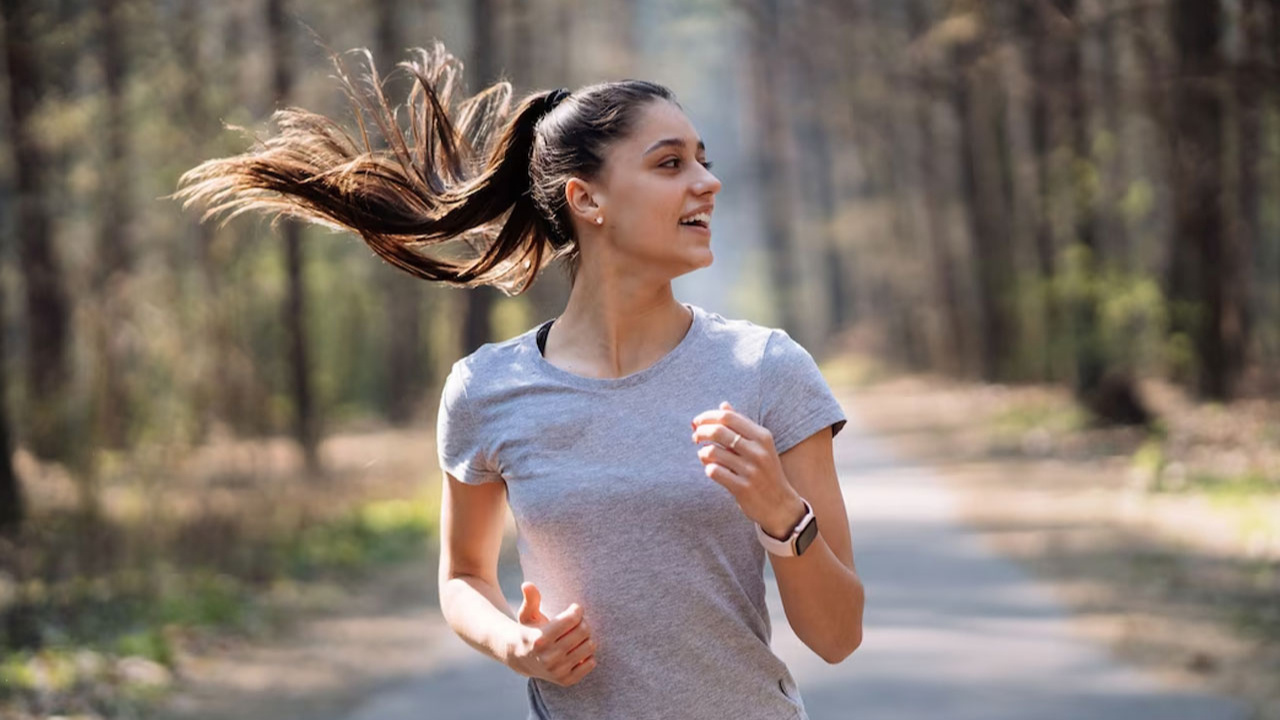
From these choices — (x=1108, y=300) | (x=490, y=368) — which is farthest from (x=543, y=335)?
(x=1108, y=300)

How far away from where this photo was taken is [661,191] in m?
3.37

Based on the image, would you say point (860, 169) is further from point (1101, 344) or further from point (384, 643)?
point (384, 643)

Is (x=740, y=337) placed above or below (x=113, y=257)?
below

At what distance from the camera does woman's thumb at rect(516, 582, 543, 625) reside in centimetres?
311

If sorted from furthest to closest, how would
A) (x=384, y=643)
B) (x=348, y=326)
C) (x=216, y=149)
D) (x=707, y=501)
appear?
(x=348, y=326) → (x=216, y=149) → (x=384, y=643) → (x=707, y=501)

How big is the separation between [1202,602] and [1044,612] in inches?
38.3

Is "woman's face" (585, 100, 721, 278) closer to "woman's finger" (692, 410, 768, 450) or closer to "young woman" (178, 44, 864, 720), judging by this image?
"young woman" (178, 44, 864, 720)

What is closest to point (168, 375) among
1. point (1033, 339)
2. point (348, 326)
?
point (348, 326)

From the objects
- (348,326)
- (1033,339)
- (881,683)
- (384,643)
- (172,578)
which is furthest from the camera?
(1033,339)

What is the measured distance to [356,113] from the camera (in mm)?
4414

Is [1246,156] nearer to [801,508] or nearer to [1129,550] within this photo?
[1129,550]

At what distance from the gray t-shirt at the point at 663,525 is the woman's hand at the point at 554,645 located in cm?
11

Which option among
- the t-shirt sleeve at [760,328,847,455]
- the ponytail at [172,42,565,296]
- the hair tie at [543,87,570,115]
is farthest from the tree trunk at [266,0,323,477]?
the t-shirt sleeve at [760,328,847,455]

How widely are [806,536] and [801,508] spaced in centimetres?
5
